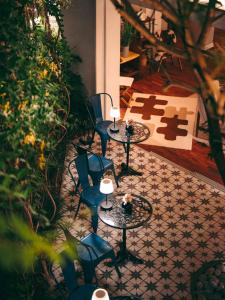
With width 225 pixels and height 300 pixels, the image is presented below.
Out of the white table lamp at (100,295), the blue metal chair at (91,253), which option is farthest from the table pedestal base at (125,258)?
the white table lamp at (100,295)

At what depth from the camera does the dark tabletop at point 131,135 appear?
6.52 m

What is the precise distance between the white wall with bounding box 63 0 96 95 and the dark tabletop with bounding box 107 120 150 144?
56.8 inches

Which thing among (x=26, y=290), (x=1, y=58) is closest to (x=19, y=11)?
(x=1, y=58)

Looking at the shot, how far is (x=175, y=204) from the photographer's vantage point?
6.21m

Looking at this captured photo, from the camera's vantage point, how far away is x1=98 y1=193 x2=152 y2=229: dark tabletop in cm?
487

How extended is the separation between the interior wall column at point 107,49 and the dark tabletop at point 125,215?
3150mm

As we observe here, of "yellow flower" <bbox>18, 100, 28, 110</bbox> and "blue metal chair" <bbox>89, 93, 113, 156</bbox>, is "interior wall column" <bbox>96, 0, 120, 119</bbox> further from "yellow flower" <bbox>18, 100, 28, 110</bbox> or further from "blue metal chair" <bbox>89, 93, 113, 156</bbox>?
"yellow flower" <bbox>18, 100, 28, 110</bbox>

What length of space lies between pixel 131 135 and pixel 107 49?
1.84 metres

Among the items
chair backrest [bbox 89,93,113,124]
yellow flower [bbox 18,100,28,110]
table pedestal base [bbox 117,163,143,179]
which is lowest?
table pedestal base [bbox 117,163,143,179]

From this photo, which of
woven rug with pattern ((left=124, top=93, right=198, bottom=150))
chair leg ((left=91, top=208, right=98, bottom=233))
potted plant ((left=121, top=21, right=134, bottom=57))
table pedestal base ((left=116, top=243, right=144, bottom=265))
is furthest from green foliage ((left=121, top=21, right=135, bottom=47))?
table pedestal base ((left=116, top=243, right=144, bottom=265))

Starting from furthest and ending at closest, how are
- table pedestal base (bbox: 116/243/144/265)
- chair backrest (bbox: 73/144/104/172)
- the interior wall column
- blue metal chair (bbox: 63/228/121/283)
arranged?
1. the interior wall column
2. chair backrest (bbox: 73/144/104/172)
3. table pedestal base (bbox: 116/243/144/265)
4. blue metal chair (bbox: 63/228/121/283)

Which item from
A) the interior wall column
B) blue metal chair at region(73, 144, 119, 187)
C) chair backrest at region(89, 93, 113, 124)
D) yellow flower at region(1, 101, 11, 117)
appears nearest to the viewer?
yellow flower at region(1, 101, 11, 117)

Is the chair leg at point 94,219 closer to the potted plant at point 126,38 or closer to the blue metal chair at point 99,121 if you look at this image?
the blue metal chair at point 99,121

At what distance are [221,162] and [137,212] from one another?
2.13 metres
